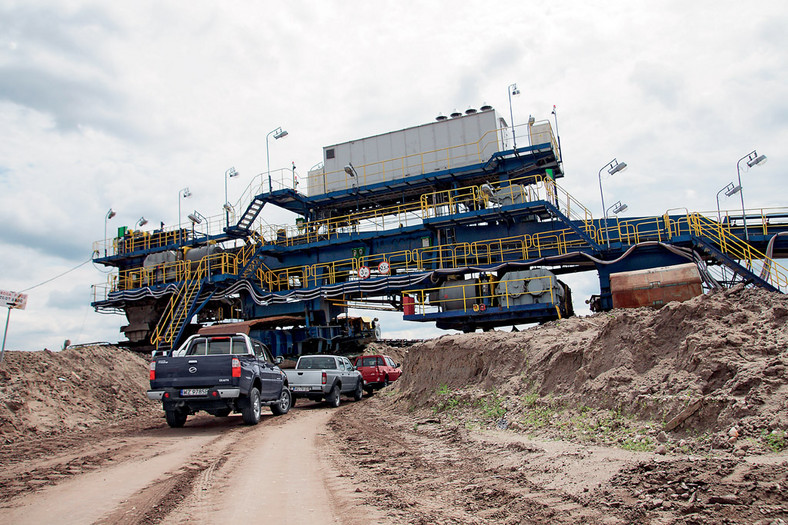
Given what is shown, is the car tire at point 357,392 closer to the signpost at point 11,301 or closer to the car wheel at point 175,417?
the car wheel at point 175,417

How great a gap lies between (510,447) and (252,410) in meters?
6.47

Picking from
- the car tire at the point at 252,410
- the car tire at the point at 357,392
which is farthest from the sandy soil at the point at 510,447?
the car tire at the point at 357,392

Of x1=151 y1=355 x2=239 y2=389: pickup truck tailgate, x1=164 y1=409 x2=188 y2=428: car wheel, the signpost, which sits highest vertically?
the signpost

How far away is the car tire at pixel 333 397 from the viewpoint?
17.0m

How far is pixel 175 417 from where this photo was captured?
12.3m

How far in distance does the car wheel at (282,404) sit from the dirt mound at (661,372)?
431 cm

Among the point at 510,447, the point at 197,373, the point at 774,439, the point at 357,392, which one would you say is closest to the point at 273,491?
the point at 510,447

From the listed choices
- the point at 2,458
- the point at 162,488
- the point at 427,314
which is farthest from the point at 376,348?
the point at 162,488

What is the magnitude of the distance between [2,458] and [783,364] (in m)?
11.3

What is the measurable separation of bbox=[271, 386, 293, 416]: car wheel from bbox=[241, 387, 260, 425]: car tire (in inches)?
75.7

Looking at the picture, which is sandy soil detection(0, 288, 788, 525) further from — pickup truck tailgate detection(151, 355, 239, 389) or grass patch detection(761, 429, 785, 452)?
pickup truck tailgate detection(151, 355, 239, 389)

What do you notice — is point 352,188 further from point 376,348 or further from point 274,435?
point 274,435

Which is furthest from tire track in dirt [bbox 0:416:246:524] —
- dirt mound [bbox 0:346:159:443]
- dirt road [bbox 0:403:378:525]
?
dirt mound [bbox 0:346:159:443]

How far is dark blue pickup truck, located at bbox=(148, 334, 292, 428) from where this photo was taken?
11.7 m
